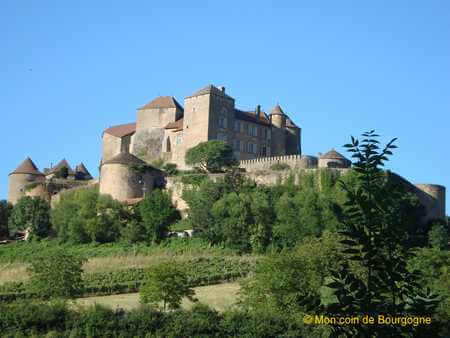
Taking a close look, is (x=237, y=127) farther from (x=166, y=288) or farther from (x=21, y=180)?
(x=166, y=288)

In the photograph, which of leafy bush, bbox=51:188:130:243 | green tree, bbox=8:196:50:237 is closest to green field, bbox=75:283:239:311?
leafy bush, bbox=51:188:130:243

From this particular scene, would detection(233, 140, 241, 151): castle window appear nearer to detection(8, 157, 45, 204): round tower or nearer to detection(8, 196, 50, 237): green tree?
detection(8, 196, 50, 237): green tree

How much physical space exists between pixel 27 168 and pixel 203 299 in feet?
120

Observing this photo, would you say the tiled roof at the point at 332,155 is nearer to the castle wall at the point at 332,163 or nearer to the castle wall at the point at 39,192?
the castle wall at the point at 332,163

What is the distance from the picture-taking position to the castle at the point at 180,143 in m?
57.3

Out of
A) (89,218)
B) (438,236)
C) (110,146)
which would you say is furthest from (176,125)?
(438,236)

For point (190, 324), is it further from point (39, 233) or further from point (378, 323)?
point (39, 233)

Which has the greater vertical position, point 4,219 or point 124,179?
point 124,179

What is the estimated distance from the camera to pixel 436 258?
1539 inches

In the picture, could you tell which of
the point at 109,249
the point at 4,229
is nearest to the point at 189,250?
the point at 109,249

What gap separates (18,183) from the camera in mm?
67250

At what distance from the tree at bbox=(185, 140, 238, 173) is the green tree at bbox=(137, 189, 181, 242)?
5.67m

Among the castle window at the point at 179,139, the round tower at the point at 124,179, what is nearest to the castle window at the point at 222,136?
the castle window at the point at 179,139

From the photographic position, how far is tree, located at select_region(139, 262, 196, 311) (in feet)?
109
